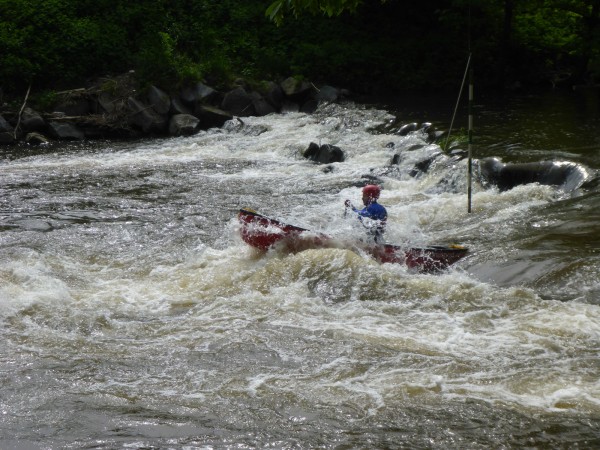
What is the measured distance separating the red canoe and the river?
0.13 metres

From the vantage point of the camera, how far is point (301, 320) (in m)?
6.29

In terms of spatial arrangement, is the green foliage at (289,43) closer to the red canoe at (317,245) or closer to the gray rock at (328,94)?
the gray rock at (328,94)

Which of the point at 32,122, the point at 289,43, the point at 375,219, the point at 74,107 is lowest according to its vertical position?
the point at 32,122

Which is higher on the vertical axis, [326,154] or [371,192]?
[371,192]

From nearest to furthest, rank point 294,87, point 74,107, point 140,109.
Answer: point 140,109 → point 74,107 → point 294,87

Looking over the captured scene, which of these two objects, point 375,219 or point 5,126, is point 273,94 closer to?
point 5,126

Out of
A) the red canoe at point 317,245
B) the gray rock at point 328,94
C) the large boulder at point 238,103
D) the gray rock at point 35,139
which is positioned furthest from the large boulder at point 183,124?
the red canoe at point 317,245

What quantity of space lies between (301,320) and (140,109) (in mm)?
12903

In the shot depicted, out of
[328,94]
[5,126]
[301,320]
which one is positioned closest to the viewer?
[301,320]

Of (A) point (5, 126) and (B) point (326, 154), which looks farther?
(A) point (5, 126)

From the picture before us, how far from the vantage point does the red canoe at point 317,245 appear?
23.9ft

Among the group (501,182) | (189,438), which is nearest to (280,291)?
(189,438)

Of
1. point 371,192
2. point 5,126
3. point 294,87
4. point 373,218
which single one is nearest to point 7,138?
point 5,126

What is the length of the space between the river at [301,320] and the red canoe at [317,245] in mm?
131
